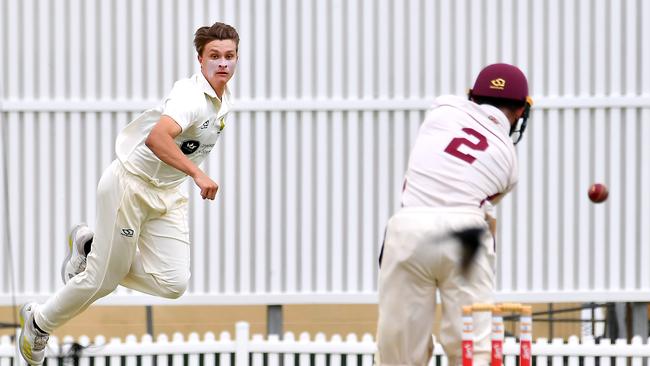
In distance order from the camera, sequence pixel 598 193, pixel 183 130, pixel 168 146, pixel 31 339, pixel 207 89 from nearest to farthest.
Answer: pixel 168 146 → pixel 183 130 → pixel 207 89 → pixel 31 339 → pixel 598 193

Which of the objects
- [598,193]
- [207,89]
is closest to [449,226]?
[207,89]

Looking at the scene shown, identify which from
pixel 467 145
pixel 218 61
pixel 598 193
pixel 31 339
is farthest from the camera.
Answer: pixel 598 193

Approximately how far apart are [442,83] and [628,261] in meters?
1.71

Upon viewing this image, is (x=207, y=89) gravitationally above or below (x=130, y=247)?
above

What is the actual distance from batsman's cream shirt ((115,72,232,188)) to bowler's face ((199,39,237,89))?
0.05m

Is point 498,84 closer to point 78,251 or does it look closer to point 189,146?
point 189,146

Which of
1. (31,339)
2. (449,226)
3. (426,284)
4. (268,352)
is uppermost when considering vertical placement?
(449,226)

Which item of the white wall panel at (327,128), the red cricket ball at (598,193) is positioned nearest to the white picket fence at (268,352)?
the white wall panel at (327,128)

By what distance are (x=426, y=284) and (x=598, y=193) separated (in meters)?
3.70

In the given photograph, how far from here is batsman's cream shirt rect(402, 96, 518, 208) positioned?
229 inches

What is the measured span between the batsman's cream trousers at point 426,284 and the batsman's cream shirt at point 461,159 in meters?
0.08

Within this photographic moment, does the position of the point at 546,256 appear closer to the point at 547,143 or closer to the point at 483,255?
the point at 547,143

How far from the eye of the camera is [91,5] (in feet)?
31.3

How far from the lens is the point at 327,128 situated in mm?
9477
